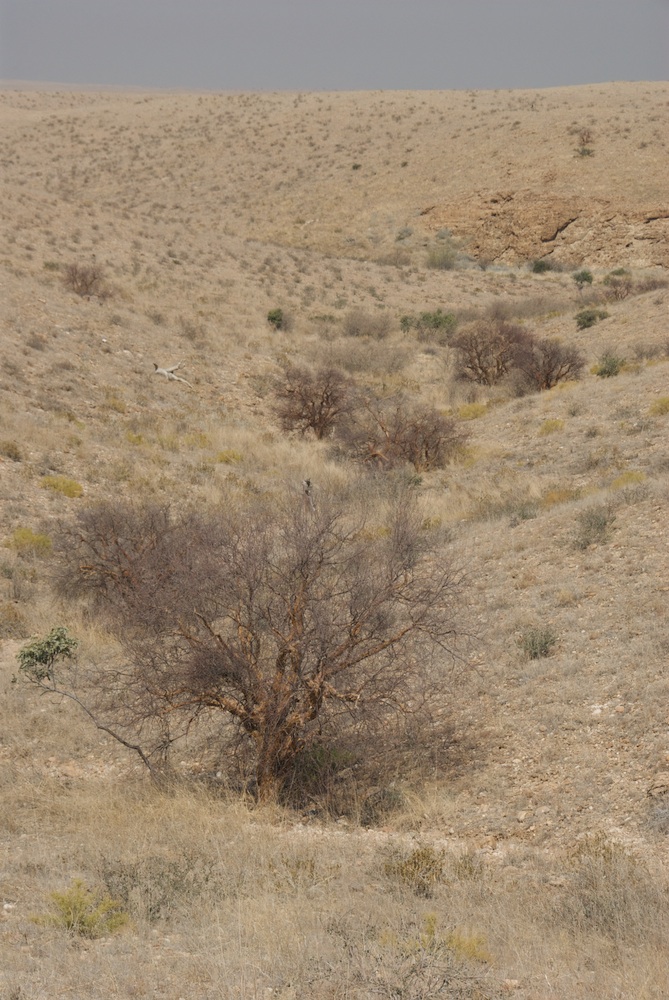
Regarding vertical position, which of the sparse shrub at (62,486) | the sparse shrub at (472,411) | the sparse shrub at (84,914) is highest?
the sparse shrub at (472,411)

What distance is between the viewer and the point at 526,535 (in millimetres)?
13250

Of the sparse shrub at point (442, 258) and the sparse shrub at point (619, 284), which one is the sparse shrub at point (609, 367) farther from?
the sparse shrub at point (442, 258)

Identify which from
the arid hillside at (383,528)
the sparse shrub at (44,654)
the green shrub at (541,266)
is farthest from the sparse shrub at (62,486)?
the green shrub at (541,266)

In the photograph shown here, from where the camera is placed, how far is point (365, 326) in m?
31.7

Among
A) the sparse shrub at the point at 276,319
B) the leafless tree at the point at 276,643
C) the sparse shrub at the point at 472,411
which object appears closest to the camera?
the leafless tree at the point at 276,643

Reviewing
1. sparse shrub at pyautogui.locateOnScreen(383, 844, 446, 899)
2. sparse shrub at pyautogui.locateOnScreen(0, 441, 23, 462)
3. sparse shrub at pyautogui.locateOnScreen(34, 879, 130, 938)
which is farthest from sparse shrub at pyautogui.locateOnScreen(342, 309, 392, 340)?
sparse shrub at pyautogui.locateOnScreen(34, 879, 130, 938)

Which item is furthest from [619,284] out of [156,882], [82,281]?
[156,882]

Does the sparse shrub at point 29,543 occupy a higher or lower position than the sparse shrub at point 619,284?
lower

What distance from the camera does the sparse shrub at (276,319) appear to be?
30.4 m

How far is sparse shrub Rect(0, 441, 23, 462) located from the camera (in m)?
17.5

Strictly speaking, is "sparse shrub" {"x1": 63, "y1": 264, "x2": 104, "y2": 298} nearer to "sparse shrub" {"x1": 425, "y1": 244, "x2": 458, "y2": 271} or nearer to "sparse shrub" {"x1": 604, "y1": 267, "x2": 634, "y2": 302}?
"sparse shrub" {"x1": 604, "y1": 267, "x2": 634, "y2": 302}

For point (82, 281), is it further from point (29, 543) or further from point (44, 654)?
point (44, 654)

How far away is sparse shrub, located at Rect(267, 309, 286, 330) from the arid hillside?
0.14 meters

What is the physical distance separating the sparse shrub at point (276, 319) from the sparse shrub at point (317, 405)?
7467 mm
